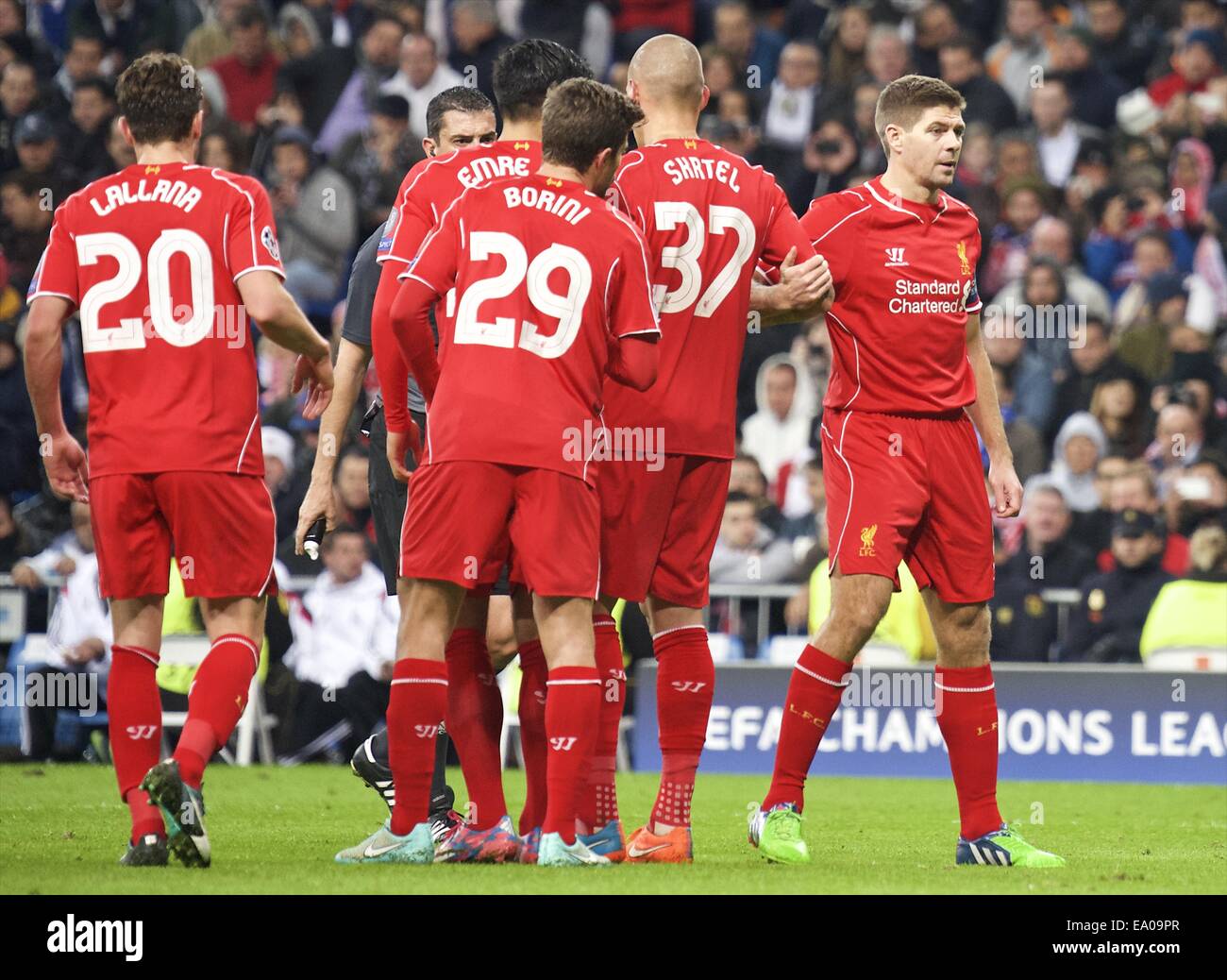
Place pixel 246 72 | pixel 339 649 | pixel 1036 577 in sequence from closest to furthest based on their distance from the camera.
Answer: pixel 339 649 < pixel 1036 577 < pixel 246 72

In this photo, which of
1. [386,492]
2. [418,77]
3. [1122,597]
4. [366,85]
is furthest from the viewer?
[366,85]

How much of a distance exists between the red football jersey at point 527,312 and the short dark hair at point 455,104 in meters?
1.08

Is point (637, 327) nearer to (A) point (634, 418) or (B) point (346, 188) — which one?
(A) point (634, 418)

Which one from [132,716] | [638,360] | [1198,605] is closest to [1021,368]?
[1198,605]

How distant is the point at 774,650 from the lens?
1244 centimetres

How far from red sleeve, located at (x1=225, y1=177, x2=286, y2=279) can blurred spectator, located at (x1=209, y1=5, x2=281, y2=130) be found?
10436mm

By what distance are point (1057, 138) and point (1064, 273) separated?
186 cm

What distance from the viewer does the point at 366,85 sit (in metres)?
16.4

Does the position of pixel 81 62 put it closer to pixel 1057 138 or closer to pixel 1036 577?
pixel 1057 138

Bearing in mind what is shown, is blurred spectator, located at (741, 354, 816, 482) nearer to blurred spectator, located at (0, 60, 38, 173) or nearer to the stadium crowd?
the stadium crowd

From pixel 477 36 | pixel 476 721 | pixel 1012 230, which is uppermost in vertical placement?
pixel 477 36

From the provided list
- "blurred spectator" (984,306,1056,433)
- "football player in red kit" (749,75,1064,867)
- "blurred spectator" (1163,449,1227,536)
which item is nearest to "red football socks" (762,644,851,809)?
"football player in red kit" (749,75,1064,867)

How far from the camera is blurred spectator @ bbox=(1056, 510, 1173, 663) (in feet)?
39.9
